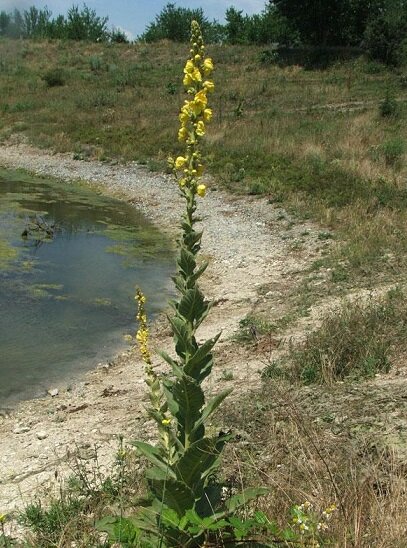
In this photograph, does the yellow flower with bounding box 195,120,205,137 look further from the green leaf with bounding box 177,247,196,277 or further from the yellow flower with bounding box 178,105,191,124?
the green leaf with bounding box 177,247,196,277

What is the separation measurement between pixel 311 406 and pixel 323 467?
1.49 m

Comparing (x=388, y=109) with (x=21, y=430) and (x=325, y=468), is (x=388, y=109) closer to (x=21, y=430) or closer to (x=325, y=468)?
(x=21, y=430)

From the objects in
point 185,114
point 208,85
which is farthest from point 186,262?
point 208,85

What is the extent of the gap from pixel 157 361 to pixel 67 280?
4607mm

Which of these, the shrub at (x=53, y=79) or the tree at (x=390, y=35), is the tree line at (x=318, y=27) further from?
the shrub at (x=53, y=79)

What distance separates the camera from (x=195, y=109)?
11.2 ft

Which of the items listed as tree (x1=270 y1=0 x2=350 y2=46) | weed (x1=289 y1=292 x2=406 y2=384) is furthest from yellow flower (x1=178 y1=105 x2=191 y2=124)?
tree (x1=270 y1=0 x2=350 y2=46)

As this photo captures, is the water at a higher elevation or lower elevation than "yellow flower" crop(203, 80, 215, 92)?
lower

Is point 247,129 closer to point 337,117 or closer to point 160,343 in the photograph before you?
point 337,117

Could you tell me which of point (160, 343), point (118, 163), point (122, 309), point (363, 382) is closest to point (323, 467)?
point (363, 382)

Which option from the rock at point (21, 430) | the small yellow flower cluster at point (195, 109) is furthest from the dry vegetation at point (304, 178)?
the rock at point (21, 430)

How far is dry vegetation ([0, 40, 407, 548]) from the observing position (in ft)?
13.7

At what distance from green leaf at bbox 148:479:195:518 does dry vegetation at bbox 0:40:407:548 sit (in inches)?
19.0

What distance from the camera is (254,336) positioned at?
9.19 meters
